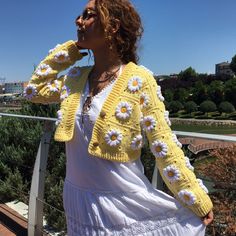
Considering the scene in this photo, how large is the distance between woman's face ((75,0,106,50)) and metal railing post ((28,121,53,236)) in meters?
1.23

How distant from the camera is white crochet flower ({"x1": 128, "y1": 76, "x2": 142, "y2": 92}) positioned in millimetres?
1481

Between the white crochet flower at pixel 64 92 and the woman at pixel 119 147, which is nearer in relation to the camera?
the woman at pixel 119 147

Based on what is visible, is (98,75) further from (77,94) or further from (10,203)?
(10,203)

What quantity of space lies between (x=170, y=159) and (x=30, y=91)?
75 centimetres

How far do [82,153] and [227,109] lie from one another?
62.4 meters

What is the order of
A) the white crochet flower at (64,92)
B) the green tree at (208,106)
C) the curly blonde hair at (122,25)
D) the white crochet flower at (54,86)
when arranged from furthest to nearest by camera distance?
the green tree at (208,106)
the white crochet flower at (54,86)
the white crochet flower at (64,92)
the curly blonde hair at (122,25)

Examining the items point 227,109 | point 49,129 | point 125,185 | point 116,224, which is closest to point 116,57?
point 125,185

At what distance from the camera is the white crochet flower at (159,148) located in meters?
1.43

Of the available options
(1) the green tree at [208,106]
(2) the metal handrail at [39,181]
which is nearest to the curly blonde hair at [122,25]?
(2) the metal handrail at [39,181]

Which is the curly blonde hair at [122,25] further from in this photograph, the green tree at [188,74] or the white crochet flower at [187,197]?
the green tree at [188,74]

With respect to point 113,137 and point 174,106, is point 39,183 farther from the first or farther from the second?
point 174,106

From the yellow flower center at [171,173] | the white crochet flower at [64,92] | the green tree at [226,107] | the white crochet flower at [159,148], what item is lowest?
the green tree at [226,107]

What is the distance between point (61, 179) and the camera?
3.32 metres

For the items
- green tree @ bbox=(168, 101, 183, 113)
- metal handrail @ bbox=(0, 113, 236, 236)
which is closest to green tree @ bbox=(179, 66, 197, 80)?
green tree @ bbox=(168, 101, 183, 113)
